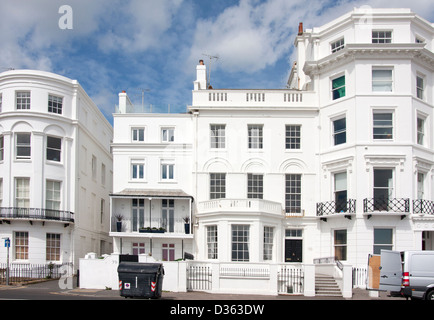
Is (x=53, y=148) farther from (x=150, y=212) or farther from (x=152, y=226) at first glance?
(x=152, y=226)

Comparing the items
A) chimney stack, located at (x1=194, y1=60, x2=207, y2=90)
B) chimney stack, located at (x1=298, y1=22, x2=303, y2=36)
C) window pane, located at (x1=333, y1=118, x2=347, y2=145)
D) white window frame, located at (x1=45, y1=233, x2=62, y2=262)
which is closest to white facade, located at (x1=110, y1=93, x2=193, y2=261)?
chimney stack, located at (x1=194, y1=60, x2=207, y2=90)

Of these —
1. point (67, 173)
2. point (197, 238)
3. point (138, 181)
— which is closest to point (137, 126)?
point (138, 181)

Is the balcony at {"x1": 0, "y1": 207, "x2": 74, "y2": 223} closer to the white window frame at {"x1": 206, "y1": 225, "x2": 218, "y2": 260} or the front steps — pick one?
the white window frame at {"x1": 206, "y1": 225, "x2": 218, "y2": 260}

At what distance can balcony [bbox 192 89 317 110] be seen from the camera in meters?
32.8

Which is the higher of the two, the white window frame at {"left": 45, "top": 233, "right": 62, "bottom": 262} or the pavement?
the white window frame at {"left": 45, "top": 233, "right": 62, "bottom": 262}

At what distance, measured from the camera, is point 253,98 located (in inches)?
1299

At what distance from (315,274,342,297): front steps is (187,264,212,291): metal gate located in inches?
212

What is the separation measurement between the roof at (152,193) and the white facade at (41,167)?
4.48 meters

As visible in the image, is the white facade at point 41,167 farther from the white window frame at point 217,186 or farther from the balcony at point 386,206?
the balcony at point 386,206

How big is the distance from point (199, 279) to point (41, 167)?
45.7 ft

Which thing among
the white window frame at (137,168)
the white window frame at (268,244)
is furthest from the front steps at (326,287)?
the white window frame at (137,168)

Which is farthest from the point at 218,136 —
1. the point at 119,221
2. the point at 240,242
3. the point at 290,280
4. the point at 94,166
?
the point at 94,166
